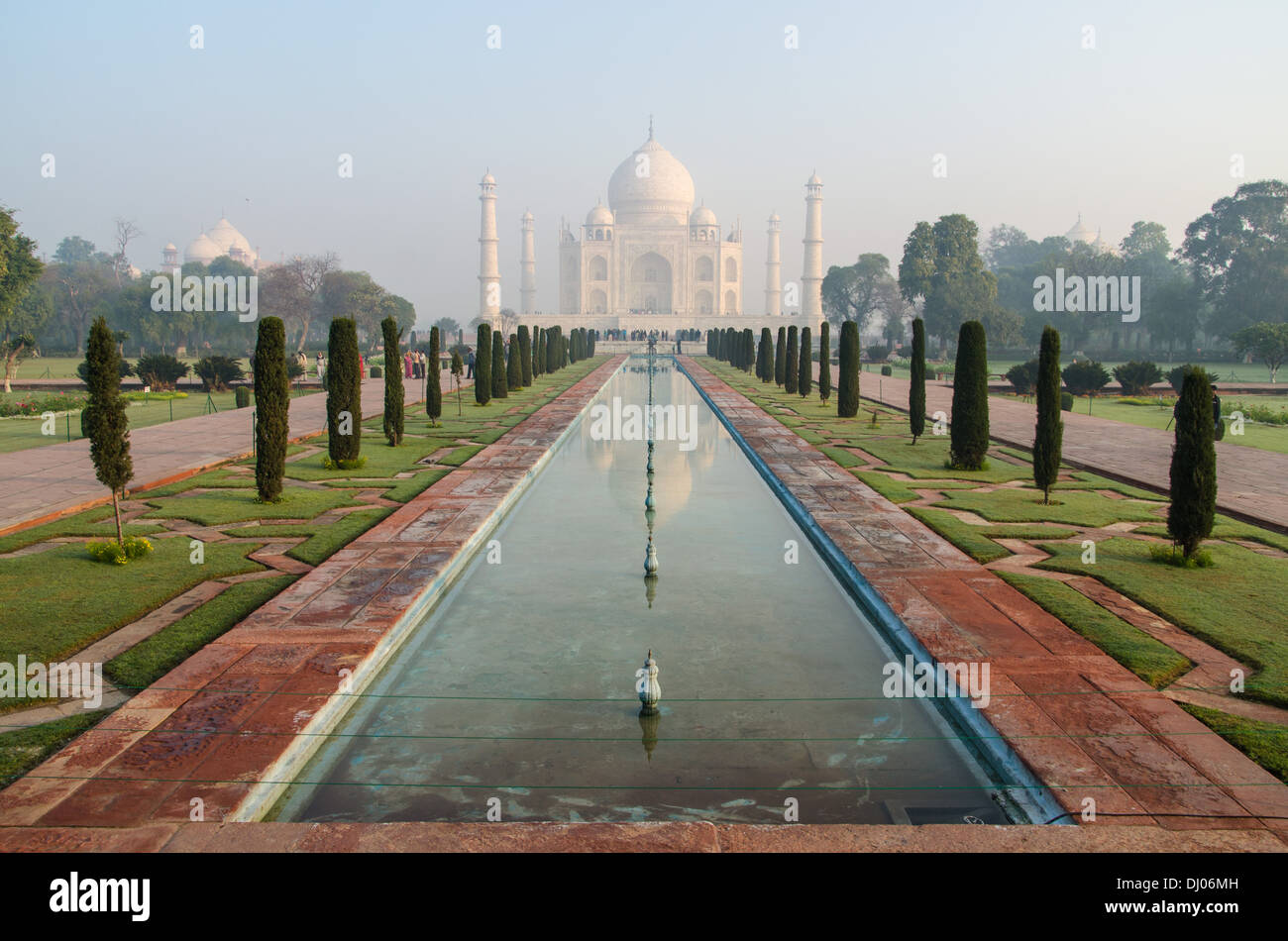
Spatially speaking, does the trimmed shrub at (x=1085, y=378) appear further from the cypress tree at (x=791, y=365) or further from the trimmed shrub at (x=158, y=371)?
the trimmed shrub at (x=158, y=371)

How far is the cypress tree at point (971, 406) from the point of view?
32.2 feet

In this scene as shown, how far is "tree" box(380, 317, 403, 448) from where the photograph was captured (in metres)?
11.2

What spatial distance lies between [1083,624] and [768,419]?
10.4 meters

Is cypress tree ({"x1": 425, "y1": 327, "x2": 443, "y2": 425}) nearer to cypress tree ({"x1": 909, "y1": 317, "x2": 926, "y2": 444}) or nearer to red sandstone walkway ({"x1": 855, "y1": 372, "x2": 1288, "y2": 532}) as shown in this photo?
cypress tree ({"x1": 909, "y1": 317, "x2": 926, "y2": 444})

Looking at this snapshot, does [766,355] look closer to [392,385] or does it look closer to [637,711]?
[392,385]

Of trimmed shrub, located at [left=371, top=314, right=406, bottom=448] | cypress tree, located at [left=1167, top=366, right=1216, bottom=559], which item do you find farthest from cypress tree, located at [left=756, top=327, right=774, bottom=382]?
cypress tree, located at [left=1167, top=366, right=1216, bottom=559]

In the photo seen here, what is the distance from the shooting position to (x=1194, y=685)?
13.0ft

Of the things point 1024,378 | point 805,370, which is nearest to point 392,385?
point 805,370

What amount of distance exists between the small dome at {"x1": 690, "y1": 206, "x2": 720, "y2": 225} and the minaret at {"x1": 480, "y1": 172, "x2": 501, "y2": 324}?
12.6 metres

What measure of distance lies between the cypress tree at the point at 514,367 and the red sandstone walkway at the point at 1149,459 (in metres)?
8.27

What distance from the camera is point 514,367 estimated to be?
20.4 m

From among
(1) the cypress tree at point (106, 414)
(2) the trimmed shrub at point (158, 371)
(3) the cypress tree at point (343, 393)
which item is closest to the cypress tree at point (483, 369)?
(2) the trimmed shrub at point (158, 371)

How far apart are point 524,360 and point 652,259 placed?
39.2 m
